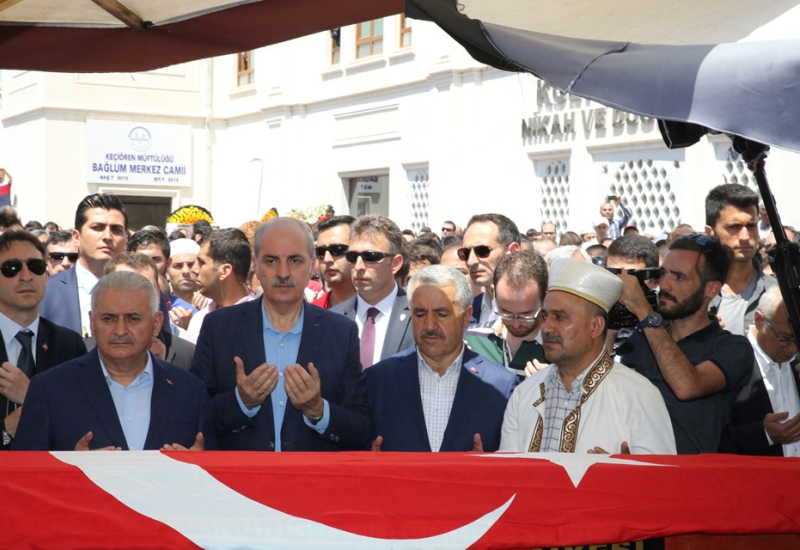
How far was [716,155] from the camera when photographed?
13875mm

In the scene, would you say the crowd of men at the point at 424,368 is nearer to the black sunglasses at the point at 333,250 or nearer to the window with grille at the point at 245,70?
the black sunglasses at the point at 333,250

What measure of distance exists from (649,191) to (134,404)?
1238 cm

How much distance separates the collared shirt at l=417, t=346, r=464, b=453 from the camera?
168 inches

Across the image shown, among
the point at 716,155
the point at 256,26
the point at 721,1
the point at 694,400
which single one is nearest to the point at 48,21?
the point at 256,26

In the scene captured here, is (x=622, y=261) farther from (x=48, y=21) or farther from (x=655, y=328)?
(x=48, y=21)

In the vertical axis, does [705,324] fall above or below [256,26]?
below

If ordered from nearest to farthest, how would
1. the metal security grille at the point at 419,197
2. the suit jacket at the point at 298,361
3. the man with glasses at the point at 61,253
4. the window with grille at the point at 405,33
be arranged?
the suit jacket at the point at 298,361 < the man with glasses at the point at 61,253 < the metal security grille at the point at 419,197 < the window with grille at the point at 405,33

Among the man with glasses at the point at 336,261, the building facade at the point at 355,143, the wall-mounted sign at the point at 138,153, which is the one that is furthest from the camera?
the wall-mounted sign at the point at 138,153

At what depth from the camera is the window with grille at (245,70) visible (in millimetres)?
27047

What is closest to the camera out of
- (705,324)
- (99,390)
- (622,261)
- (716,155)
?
(99,390)

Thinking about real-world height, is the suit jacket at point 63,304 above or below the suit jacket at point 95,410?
Answer: above

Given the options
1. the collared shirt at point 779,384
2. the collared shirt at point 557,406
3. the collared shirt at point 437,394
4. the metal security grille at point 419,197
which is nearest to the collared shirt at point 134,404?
the collared shirt at point 437,394

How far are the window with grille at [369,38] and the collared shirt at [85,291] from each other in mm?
17091

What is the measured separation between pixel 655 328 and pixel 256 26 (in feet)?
7.40
